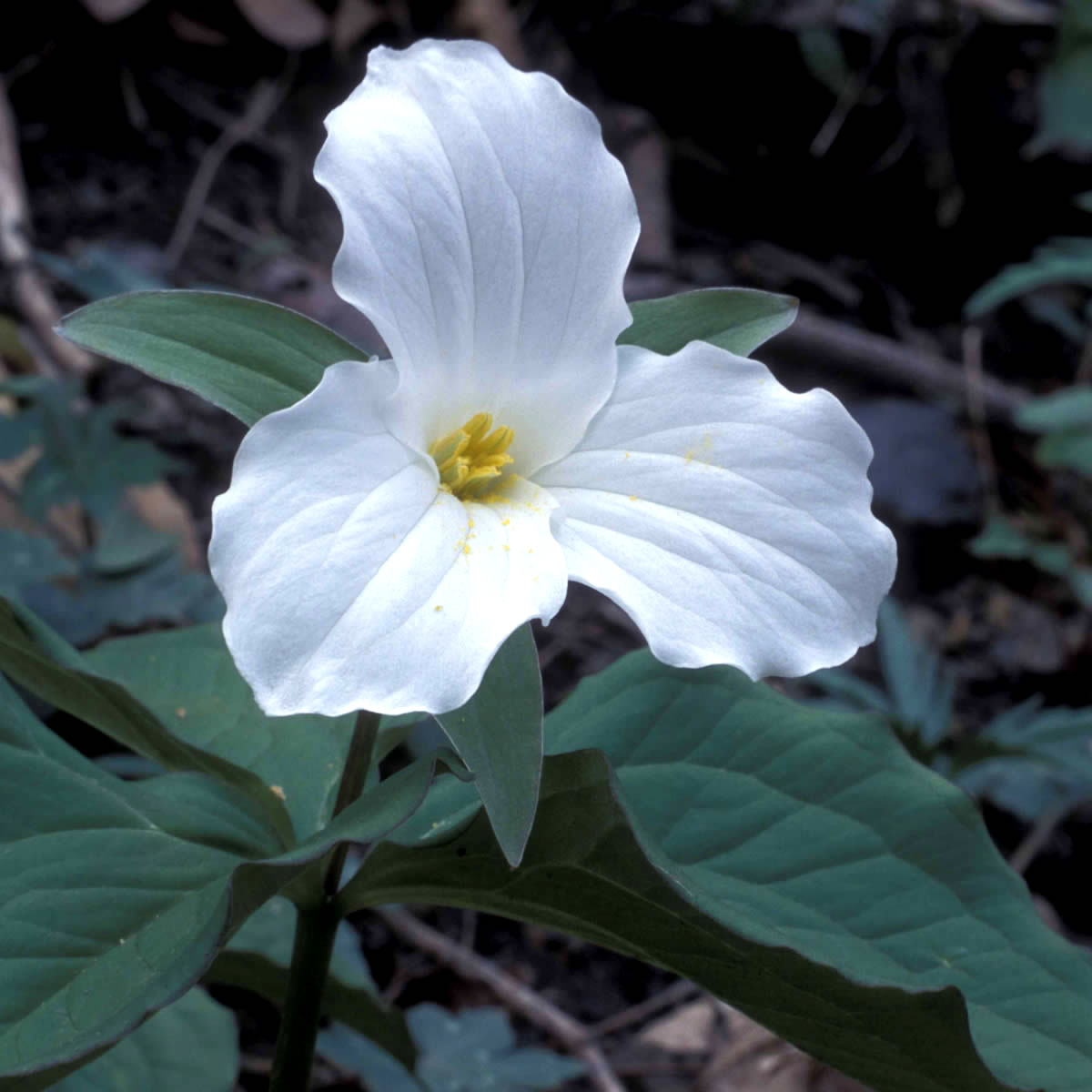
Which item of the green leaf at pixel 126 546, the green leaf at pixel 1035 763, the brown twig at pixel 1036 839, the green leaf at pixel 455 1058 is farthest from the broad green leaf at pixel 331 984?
the brown twig at pixel 1036 839

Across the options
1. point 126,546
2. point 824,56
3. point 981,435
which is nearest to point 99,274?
point 126,546

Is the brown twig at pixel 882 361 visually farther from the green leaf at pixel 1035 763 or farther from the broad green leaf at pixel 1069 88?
the green leaf at pixel 1035 763

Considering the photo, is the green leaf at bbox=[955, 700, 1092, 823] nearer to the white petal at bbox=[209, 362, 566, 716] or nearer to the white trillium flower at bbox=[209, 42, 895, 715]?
the white trillium flower at bbox=[209, 42, 895, 715]

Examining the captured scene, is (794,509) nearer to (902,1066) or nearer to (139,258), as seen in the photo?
(902,1066)

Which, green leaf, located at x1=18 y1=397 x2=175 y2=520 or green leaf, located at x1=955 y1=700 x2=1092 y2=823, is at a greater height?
green leaf, located at x1=18 y1=397 x2=175 y2=520

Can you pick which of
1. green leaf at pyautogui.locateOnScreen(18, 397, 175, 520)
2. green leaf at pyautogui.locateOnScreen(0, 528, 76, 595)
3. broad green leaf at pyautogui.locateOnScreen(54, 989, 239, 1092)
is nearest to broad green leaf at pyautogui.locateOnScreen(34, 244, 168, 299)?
green leaf at pyautogui.locateOnScreen(18, 397, 175, 520)

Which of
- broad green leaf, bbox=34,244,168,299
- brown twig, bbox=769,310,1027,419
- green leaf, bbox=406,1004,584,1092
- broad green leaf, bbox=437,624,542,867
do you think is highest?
broad green leaf, bbox=437,624,542,867
